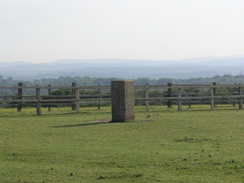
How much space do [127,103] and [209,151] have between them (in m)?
9.54

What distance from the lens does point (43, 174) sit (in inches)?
430

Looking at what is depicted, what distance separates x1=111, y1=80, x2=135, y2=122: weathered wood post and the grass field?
1.68 metres

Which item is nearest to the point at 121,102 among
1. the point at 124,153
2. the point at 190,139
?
the point at 190,139

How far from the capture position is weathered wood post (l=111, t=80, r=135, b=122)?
885 inches

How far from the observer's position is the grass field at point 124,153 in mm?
10562

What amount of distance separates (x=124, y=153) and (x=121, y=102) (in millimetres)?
9302

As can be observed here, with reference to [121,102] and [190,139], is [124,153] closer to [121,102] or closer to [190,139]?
[190,139]

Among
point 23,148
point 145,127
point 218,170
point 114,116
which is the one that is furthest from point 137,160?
point 114,116

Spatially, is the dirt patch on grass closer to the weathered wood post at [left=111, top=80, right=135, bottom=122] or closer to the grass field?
the grass field

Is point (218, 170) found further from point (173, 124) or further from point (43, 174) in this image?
point (173, 124)

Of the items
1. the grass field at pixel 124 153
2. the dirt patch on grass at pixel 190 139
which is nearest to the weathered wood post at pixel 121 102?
the grass field at pixel 124 153

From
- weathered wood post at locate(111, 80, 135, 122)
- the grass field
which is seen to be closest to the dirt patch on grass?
the grass field

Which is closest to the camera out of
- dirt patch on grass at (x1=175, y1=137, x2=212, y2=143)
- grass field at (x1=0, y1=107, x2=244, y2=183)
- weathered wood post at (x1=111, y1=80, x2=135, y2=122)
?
grass field at (x1=0, y1=107, x2=244, y2=183)

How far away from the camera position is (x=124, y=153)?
13.3m
